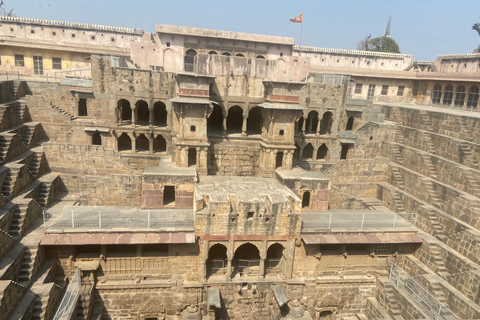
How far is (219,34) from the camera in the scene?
3175 cm

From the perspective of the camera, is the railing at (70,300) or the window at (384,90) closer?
the railing at (70,300)

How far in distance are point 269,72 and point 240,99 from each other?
2916 mm

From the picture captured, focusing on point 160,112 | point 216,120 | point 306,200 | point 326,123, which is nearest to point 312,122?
point 326,123

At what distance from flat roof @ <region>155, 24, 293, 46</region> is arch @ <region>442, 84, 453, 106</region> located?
18.6m

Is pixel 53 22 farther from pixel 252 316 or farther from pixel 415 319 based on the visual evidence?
pixel 415 319

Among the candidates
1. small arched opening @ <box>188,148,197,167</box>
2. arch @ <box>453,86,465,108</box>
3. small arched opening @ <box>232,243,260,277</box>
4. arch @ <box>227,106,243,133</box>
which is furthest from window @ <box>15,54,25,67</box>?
arch @ <box>453,86,465,108</box>

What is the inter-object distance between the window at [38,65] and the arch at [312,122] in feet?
94.0

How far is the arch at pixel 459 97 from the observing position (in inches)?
1331

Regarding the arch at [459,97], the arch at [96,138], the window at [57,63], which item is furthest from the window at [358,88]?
the window at [57,63]

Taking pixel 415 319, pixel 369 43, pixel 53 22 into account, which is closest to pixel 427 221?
pixel 415 319

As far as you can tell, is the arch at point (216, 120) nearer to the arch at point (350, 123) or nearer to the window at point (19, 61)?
the arch at point (350, 123)

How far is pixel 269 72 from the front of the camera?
2359 cm

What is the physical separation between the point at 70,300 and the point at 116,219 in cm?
438

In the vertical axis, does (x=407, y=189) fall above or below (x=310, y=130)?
below
